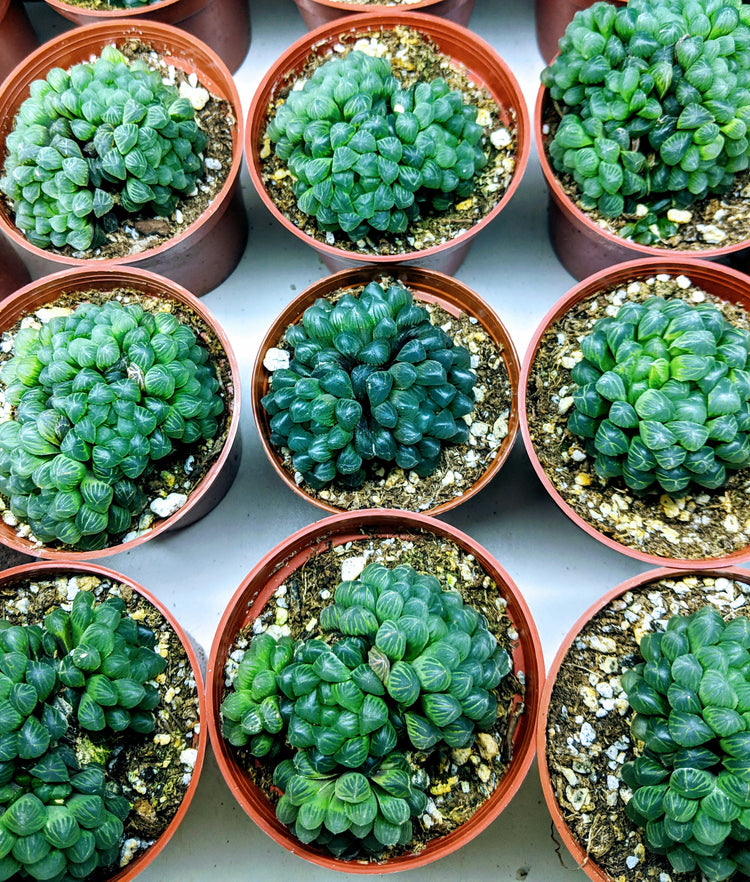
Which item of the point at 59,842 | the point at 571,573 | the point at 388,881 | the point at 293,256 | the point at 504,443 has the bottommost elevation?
the point at 388,881

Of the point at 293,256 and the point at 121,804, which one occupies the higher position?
the point at 293,256

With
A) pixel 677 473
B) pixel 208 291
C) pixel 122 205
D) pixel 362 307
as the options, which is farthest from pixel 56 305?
pixel 677 473

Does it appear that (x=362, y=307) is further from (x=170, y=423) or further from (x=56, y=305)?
(x=56, y=305)

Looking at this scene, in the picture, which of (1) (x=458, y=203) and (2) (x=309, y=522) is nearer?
(1) (x=458, y=203)

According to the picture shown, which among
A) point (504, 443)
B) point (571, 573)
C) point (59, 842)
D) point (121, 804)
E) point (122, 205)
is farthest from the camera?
point (571, 573)

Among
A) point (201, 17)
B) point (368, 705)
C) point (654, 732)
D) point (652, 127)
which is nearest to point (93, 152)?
point (201, 17)

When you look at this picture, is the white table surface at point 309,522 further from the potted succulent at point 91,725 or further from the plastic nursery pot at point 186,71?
the potted succulent at point 91,725

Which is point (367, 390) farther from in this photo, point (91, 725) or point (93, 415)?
point (91, 725)
